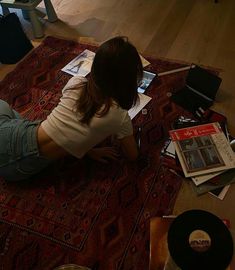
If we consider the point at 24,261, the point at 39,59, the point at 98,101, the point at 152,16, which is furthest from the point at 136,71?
the point at 152,16

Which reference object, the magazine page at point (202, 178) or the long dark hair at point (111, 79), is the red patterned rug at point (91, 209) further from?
the long dark hair at point (111, 79)

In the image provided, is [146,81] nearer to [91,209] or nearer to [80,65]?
[80,65]

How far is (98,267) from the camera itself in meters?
1.25

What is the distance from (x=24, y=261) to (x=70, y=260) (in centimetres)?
19

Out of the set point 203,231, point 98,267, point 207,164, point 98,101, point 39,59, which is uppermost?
point 98,101

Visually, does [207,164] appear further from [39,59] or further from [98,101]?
[39,59]

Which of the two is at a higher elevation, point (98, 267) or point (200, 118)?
point (200, 118)

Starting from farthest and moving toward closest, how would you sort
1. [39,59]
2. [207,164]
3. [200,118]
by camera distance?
[39,59]
[200,118]
[207,164]

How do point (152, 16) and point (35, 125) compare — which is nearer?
point (35, 125)

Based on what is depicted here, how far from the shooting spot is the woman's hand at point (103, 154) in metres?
1.52

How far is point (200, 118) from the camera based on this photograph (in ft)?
5.45

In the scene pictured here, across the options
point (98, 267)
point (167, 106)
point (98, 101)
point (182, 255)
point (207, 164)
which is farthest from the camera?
point (167, 106)

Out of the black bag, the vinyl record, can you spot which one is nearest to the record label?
the vinyl record

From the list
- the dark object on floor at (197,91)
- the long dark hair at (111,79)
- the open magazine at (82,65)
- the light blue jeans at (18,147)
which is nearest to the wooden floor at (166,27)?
the dark object on floor at (197,91)
